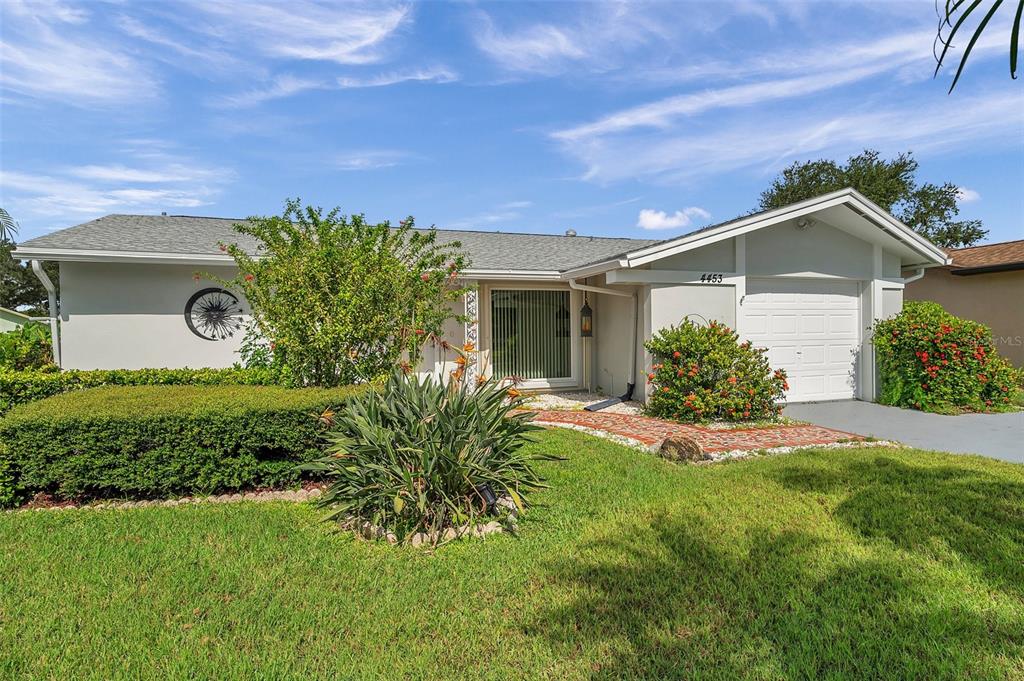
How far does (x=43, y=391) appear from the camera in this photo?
7.17 m

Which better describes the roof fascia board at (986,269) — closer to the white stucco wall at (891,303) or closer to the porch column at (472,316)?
the white stucco wall at (891,303)

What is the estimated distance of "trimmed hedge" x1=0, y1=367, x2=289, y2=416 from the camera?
23.1 ft

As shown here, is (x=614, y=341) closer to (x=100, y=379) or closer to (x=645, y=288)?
(x=645, y=288)

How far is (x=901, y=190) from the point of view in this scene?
90.9ft

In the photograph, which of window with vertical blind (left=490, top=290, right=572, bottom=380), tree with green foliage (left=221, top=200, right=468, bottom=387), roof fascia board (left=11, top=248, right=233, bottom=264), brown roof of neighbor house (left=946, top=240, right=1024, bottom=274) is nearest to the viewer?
tree with green foliage (left=221, top=200, right=468, bottom=387)

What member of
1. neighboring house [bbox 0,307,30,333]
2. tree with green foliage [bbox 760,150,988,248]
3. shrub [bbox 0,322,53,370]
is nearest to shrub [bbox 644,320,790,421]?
shrub [bbox 0,322,53,370]

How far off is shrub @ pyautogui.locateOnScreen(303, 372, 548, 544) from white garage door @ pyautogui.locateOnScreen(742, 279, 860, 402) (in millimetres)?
6762

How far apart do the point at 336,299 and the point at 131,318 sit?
560cm

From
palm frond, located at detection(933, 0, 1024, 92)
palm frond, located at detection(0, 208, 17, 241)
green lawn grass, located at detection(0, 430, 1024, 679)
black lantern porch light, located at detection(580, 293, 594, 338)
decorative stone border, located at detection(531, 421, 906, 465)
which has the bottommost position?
green lawn grass, located at detection(0, 430, 1024, 679)

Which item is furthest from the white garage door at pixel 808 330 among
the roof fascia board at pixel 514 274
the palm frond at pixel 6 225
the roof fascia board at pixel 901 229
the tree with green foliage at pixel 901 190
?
the palm frond at pixel 6 225

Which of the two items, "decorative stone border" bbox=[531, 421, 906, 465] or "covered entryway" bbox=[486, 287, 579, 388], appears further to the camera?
"covered entryway" bbox=[486, 287, 579, 388]

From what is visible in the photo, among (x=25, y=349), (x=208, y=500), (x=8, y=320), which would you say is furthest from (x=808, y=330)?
(x=8, y=320)

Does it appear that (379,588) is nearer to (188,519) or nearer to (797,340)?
(188,519)

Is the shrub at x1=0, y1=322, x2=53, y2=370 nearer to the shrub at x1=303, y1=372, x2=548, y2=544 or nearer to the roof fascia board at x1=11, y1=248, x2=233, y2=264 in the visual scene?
the roof fascia board at x1=11, y1=248, x2=233, y2=264
